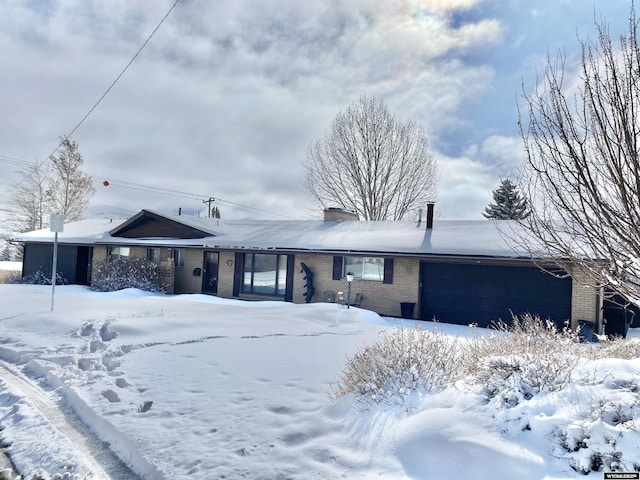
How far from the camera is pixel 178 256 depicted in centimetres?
1984

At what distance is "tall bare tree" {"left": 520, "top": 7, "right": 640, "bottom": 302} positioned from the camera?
→ 12.5 feet

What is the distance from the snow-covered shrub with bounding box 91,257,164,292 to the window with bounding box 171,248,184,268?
101 centimetres

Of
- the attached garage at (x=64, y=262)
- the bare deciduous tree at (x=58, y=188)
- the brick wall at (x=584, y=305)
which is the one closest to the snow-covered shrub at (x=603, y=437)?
the brick wall at (x=584, y=305)

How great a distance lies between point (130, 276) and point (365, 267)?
36.7 ft

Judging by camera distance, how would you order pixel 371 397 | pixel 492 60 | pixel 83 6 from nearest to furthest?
pixel 371 397 → pixel 492 60 → pixel 83 6

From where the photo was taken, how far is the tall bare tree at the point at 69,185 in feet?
114

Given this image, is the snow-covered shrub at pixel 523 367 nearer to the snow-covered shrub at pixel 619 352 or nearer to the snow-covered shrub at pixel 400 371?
the snow-covered shrub at pixel 400 371

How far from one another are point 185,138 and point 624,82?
52.4 feet

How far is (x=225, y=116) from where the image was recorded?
15.2 metres

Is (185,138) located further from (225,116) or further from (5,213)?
(5,213)

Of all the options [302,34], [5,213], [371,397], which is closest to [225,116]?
[302,34]

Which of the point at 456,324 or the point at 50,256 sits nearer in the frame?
the point at 456,324

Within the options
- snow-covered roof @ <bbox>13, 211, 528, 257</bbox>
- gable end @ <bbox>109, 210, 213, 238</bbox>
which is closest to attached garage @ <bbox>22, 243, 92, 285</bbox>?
snow-covered roof @ <bbox>13, 211, 528, 257</bbox>

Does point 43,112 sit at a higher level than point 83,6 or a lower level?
lower
